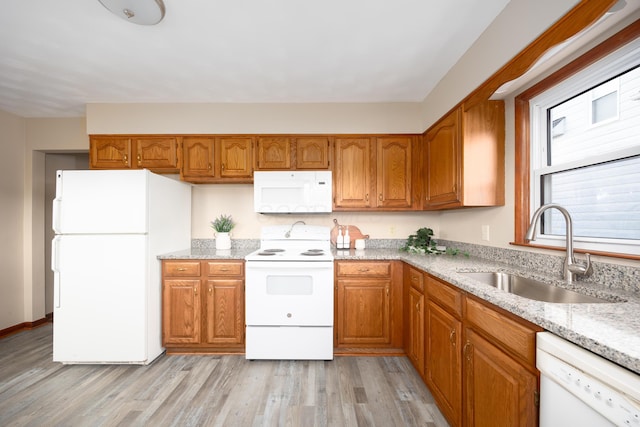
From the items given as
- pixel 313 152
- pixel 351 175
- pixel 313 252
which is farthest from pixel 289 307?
pixel 313 152

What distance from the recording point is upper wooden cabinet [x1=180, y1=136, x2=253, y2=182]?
288 centimetres

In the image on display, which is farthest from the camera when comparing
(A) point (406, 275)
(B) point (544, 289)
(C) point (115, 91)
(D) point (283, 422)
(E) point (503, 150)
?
(C) point (115, 91)

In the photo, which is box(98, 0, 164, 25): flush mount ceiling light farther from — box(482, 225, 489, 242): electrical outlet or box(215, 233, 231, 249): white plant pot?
box(482, 225, 489, 242): electrical outlet

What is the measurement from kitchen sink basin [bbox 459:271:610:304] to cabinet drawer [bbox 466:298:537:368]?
407 millimetres

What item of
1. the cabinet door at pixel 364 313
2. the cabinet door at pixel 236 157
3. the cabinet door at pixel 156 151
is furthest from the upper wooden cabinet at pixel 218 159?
the cabinet door at pixel 364 313

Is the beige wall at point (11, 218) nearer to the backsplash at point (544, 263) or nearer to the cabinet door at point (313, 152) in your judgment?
the cabinet door at point (313, 152)

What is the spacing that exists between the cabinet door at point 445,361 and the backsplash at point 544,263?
2.03 ft

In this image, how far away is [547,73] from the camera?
165cm

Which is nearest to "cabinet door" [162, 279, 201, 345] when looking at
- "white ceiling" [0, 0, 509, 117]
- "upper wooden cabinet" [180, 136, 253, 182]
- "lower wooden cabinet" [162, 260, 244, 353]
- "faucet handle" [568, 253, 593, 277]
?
"lower wooden cabinet" [162, 260, 244, 353]

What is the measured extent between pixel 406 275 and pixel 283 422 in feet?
4.64

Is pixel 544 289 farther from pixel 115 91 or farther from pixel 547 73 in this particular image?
pixel 115 91

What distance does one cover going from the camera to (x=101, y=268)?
7.64ft

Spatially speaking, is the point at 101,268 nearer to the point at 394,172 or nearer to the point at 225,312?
the point at 225,312

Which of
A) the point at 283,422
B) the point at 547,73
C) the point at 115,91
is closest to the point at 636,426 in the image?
the point at 283,422
